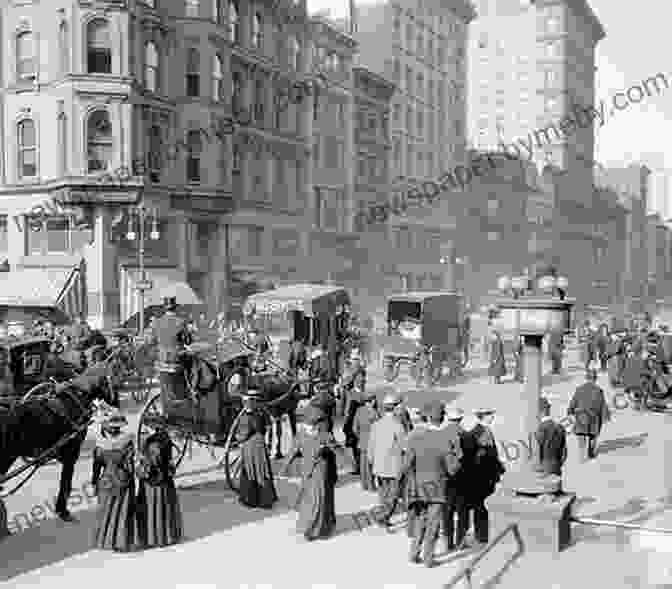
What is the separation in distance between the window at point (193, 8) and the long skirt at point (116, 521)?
30.2 m

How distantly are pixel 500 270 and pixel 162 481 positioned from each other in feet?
239

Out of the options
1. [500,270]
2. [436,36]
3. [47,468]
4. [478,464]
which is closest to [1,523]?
[47,468]

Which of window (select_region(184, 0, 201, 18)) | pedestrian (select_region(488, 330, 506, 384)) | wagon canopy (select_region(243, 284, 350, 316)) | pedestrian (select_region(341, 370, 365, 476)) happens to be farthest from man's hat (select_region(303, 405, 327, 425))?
window (select_region(184, 0, 201, 18))

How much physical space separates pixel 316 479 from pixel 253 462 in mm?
1557

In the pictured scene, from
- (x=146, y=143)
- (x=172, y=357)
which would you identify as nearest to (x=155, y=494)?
(x=172, y=357)

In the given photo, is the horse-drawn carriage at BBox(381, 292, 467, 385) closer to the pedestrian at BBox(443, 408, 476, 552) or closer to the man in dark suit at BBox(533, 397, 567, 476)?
the man in dark suit at BBox(533, 397, 567, 476)

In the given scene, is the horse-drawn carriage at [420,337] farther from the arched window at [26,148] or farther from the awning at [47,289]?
the arched window at [26,148]

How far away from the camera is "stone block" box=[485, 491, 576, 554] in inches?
388

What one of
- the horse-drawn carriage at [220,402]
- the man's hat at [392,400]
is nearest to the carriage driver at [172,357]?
the horse-drawn carriage at [220,402]

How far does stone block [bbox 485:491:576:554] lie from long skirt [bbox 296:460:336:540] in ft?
6.70

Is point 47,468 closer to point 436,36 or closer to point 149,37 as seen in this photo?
point 149,37

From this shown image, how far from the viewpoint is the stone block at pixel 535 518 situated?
32.3 feet

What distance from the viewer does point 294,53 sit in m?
45.7

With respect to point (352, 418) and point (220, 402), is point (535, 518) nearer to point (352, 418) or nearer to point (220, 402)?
point (352, 418)
